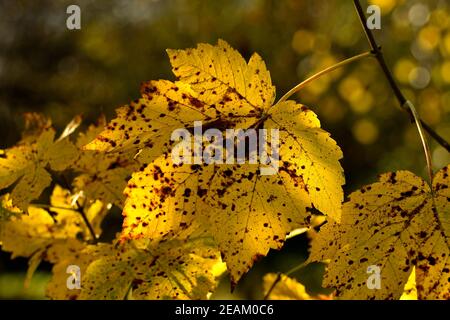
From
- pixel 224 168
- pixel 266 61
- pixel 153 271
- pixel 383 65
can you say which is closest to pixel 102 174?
pixel 153 271

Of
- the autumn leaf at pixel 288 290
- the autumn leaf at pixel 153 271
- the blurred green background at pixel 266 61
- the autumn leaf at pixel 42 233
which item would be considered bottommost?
the autumn leaf at pixel 288 290

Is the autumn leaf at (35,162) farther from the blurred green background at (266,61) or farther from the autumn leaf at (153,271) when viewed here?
the blurred green background at (266,61)

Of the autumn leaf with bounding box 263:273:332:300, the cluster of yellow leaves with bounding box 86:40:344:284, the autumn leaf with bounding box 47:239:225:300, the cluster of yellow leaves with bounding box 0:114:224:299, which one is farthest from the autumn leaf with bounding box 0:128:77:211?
the autumn leaf with bounding box 263:273:332:300

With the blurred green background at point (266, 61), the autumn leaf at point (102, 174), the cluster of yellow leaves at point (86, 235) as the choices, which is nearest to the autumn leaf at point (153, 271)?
the cluster of yellow leaves at point (86, 235)

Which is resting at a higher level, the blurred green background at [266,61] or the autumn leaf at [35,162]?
the blurred green background at [266,61]

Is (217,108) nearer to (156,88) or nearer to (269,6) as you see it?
(156,88)

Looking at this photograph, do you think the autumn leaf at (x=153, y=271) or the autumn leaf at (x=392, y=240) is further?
the autumn leaf at (x=153, y=271)

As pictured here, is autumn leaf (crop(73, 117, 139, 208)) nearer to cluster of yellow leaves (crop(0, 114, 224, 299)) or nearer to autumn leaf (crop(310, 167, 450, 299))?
cluster of yellow leaves (crop(0, 114, 224, 299))
